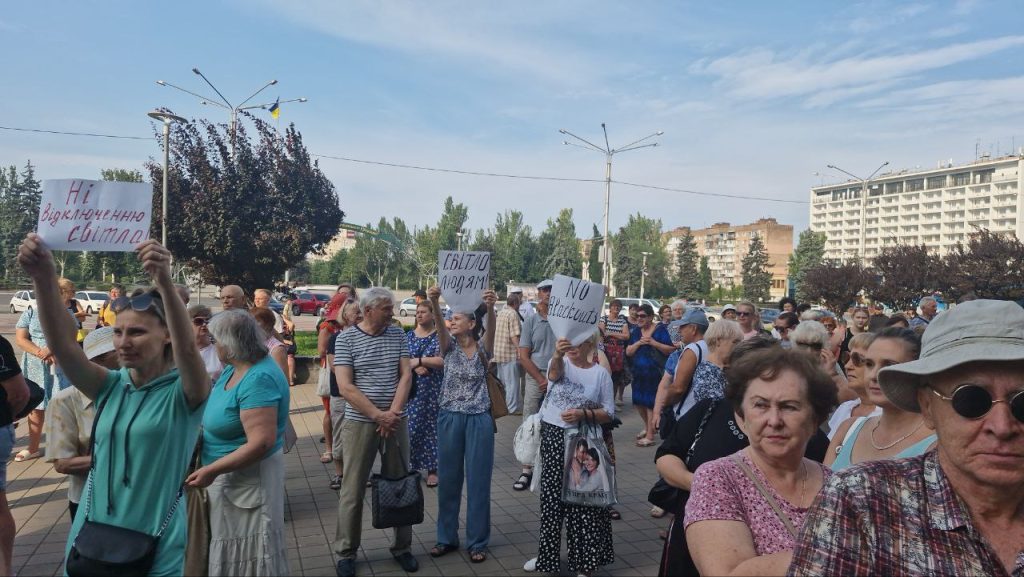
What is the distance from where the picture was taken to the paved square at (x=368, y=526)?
5.32m

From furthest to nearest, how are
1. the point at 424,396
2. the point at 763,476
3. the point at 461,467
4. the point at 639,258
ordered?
the point at 639,258 → the point at 424,396 → the point at 461,467 → the point at 763,476

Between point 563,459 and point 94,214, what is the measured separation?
338 centimetres

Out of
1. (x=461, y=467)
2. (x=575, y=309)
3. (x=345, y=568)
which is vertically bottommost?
(x=345, y=568)

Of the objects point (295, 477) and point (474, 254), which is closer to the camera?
point (474, 254)

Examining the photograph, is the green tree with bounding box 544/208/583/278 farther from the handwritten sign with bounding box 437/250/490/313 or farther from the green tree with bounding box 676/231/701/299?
the handwritten sign with bounding box 437/250/490/313

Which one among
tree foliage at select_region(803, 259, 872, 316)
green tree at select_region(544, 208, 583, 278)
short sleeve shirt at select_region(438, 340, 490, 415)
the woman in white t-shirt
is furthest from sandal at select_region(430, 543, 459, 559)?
green tree at select_region(544, 208, 583, 278)

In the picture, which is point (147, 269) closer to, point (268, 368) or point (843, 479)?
point (268, 368)

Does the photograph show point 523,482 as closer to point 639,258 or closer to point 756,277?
point 756,277

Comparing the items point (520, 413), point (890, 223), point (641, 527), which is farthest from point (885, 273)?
point (890, 223)

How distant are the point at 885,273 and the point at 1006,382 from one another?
146 ft

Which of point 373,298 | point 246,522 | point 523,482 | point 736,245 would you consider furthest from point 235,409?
point 736,245

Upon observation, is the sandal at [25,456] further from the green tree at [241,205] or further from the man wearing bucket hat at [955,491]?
the green tree at [241,205]

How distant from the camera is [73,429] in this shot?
3.85m

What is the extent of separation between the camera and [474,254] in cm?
668
